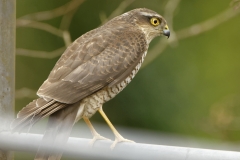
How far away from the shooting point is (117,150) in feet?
6.63

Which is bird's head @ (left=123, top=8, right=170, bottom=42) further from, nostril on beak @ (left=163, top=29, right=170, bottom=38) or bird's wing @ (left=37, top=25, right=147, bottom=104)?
bird's wing @ (left=37, top=25, right=147, bottom=104)

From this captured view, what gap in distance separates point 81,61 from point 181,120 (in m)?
3.60

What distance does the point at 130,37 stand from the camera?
11.1 feet

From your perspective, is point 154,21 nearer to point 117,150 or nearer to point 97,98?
point 97,98

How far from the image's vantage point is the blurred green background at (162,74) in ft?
21.3

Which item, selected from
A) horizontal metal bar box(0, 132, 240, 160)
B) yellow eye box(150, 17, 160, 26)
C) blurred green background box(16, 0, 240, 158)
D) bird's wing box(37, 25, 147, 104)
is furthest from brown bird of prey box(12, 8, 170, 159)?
blurred green background box(16, 0, 240, 158)

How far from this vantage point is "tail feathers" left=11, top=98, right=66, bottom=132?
7.48 feet

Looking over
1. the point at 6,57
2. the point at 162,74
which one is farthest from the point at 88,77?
the point at 162,74

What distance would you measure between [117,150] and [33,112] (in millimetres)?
582

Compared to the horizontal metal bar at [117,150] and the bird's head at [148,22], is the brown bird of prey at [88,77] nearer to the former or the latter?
the bird's head at [148,22]

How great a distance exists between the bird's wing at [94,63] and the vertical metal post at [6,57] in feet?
1.05

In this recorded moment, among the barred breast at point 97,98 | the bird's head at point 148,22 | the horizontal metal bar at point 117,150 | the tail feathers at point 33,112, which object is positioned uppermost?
the bird's head at point 148,22

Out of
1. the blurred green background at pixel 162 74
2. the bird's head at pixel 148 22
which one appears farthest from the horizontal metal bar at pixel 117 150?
the blurred green background at pixel 162 74

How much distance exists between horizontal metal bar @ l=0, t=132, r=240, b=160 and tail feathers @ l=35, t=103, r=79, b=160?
116 mm
